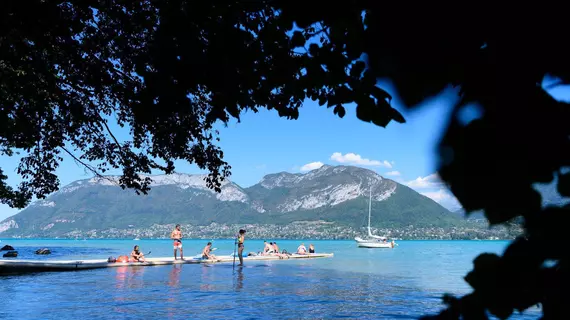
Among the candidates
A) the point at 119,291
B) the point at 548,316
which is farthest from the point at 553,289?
the point at 119,291

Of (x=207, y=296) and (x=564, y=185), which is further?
(x=207, y=296)

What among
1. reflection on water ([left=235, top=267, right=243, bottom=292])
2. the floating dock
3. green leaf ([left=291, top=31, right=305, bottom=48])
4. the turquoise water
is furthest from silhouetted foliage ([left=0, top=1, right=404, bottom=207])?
the floating dock

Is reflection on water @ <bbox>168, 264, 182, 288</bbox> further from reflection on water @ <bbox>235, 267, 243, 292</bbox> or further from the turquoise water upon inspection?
reflection on water @ <bbox>235, 267, 243, 292</bbox>

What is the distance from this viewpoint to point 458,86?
1903 millimetres

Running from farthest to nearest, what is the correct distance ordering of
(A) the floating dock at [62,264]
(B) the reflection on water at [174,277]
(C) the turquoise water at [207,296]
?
1. (A) the floating dock at [62,264]
2. (B) the reflection on water at [174,277]
3. (C) the turquoise water at [207,296]

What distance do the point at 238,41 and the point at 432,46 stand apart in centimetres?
191

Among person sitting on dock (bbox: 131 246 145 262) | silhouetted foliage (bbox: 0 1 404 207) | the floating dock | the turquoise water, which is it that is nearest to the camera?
silhouetted foliage (bbox: 0 1 404 207)

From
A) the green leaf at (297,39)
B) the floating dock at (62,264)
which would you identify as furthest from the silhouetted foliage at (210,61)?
the floating dock at (62,264)

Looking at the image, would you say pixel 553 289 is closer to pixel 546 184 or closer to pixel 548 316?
pixel 548 316

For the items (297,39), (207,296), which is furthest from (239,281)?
(297,39)

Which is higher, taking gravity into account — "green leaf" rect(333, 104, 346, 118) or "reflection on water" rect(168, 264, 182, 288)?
"green leaf" rect(333, 104, 346, 118)

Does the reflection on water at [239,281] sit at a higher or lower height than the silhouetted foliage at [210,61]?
lower

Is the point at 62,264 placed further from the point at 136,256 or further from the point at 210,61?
the point at 210,61

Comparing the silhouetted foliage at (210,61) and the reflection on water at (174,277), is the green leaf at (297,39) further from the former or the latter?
the reflection on water at (174,277)
